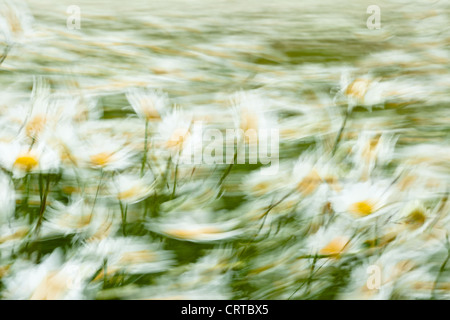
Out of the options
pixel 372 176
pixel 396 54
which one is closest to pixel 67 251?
pixel 372 176

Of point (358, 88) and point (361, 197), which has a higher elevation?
point (358, 88)

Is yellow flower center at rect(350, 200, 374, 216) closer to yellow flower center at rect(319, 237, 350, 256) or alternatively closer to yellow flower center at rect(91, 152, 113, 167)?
yellow flower center at rect(319, 237, 350, 256)

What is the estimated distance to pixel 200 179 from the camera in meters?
0.64

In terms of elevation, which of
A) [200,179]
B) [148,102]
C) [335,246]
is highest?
[148,102]

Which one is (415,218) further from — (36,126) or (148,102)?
(36,126)

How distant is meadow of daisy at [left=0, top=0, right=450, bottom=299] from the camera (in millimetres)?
635

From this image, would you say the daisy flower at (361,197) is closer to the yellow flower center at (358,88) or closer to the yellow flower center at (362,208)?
the yellow flower center at (362,208)

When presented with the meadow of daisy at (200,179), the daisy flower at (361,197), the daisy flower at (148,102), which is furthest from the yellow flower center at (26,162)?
the daisy flower at (361,197)

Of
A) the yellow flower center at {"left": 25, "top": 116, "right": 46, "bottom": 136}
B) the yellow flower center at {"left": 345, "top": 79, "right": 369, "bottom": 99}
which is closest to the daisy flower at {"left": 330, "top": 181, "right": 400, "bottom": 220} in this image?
the yellow flower center at {"left": 345, "top": 79, "right": 369, "bottom": 99}

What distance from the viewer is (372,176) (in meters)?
0.64

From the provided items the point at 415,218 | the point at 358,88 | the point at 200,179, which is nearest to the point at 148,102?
the point at 200,179

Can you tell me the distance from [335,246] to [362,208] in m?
0.06
